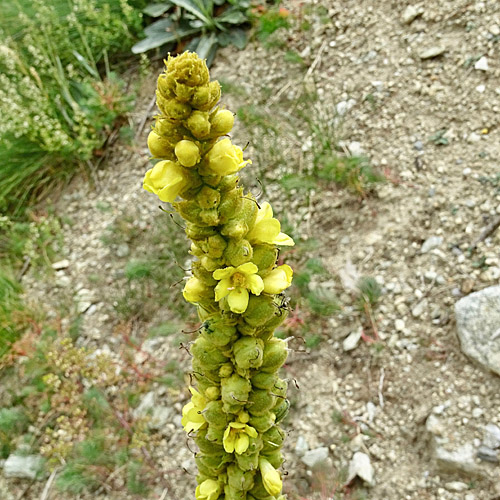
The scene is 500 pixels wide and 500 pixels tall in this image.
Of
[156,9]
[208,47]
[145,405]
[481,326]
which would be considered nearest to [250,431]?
[481,326]

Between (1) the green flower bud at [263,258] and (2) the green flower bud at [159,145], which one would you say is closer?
(2) the green flower bud at [159,145]

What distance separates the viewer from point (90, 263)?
16.9 feet

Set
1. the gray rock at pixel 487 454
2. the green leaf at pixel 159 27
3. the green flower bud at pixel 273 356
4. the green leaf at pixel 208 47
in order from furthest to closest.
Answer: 1. the green leaf at pixel 159 27
2. the green leaf at pixel 208 47
3. the gray rock at pixel 487 454
4. the green flower bud at pixel 273 356

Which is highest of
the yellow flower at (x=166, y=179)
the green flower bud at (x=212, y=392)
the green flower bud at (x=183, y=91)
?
the green flower bud at (x=183, y=91)

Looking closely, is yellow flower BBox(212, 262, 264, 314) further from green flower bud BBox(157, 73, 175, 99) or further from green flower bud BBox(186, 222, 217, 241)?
green flower bud BBox(157, 73, 175, 99)

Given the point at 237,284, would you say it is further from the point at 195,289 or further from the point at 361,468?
the point at 361,468

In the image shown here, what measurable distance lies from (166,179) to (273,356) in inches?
24.2

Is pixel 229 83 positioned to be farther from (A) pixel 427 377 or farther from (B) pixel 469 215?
(A) pixel 427 377

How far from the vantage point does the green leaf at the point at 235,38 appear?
5.67 metres

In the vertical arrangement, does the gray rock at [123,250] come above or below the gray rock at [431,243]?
below

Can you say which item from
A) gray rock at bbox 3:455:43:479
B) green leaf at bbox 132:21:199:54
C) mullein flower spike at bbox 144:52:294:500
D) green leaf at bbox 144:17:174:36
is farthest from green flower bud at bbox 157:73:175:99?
green leaf at bbox 144:17:174:36

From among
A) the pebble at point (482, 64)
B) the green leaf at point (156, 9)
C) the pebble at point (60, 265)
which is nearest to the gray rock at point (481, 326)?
the pebble at point (482, 64)

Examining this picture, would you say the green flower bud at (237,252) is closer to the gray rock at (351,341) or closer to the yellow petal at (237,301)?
the yellow petal at (237,301)

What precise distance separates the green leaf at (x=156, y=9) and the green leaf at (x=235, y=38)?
69 cm
